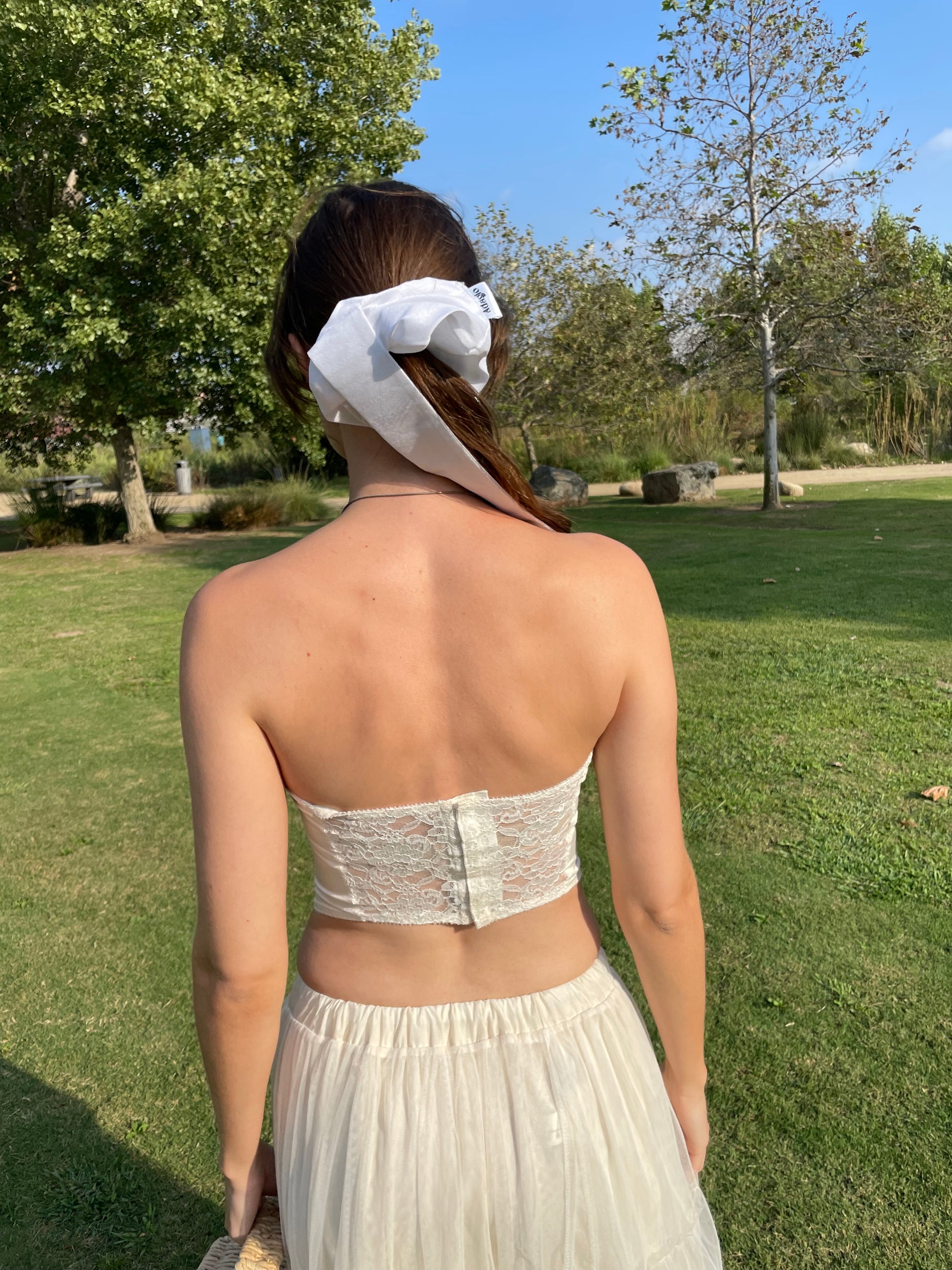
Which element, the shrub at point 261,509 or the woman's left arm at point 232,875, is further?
the shrub at point 261,509

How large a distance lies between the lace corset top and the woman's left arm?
0.07m

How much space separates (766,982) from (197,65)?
13432 millimetres

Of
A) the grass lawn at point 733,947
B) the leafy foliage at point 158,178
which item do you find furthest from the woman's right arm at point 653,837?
the leafy foliage at point 158,178

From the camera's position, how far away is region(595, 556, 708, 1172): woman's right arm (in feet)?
3.89

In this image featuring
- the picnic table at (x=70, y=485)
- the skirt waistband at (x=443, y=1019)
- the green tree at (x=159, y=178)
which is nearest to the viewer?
the skirt waistband at (x=443, y=1019)

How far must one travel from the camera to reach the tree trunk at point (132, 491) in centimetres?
1612

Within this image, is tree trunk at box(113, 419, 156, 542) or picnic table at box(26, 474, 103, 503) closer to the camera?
tree trunk at box(113, 419, 156, 542)

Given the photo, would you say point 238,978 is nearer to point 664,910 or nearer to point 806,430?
point 664,910

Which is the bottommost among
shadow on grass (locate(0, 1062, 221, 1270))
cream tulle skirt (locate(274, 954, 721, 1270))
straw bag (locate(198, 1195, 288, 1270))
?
shadow on grass (locate(0, 1062, 221, 1270))

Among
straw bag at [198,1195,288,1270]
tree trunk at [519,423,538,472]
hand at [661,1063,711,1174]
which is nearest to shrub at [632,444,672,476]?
tree trunk at [519,423,538,472]

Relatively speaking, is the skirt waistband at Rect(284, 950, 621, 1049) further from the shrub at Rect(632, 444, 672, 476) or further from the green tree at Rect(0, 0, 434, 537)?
the shrub at Rect(632, 444, 672, 476)

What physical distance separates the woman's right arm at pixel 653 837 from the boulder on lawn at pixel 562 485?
55.2 feet

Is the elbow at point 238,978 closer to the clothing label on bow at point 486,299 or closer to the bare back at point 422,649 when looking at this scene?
the bare back at point 422,649

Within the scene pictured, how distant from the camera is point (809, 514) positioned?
14.5 meters
